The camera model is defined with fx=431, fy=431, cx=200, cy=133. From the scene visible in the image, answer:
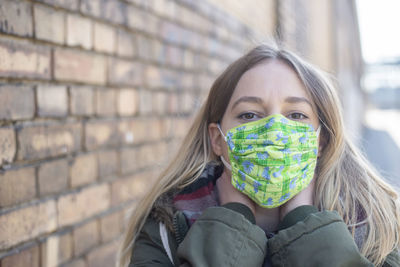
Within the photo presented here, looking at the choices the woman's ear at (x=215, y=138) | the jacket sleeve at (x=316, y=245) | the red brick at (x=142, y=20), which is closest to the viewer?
the jacket sleeve at (x=316, y=245)

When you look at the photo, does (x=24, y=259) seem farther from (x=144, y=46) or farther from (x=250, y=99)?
(x=144, y=46)

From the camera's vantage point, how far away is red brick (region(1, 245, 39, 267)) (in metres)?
1.57

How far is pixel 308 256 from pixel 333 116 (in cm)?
60

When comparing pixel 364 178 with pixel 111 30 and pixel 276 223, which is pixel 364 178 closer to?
pixel 276 223

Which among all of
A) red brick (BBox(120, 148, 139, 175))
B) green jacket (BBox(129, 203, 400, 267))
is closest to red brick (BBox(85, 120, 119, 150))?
red brick (BBox(120, 148, 139, 175))

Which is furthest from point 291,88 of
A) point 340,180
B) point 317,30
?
point 317,30

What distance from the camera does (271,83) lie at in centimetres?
155

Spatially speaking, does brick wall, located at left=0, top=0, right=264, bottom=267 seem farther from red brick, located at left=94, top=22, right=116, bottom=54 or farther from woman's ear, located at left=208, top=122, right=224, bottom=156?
woman's ear, located at left=208, top=122, right=224, bottom=156

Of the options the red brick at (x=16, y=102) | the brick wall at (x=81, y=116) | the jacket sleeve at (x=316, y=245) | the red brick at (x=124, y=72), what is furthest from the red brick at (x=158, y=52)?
the jacket sleeve at (x=316, y=245)

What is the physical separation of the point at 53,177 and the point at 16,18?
650 mm

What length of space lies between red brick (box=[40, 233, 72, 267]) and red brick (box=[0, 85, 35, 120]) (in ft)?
1.74

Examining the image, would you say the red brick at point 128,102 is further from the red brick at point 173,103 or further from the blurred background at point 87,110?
the red brick at point 173,103

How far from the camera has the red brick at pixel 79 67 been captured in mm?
1846

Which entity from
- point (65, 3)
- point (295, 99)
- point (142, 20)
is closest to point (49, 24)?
point (65, 3)
